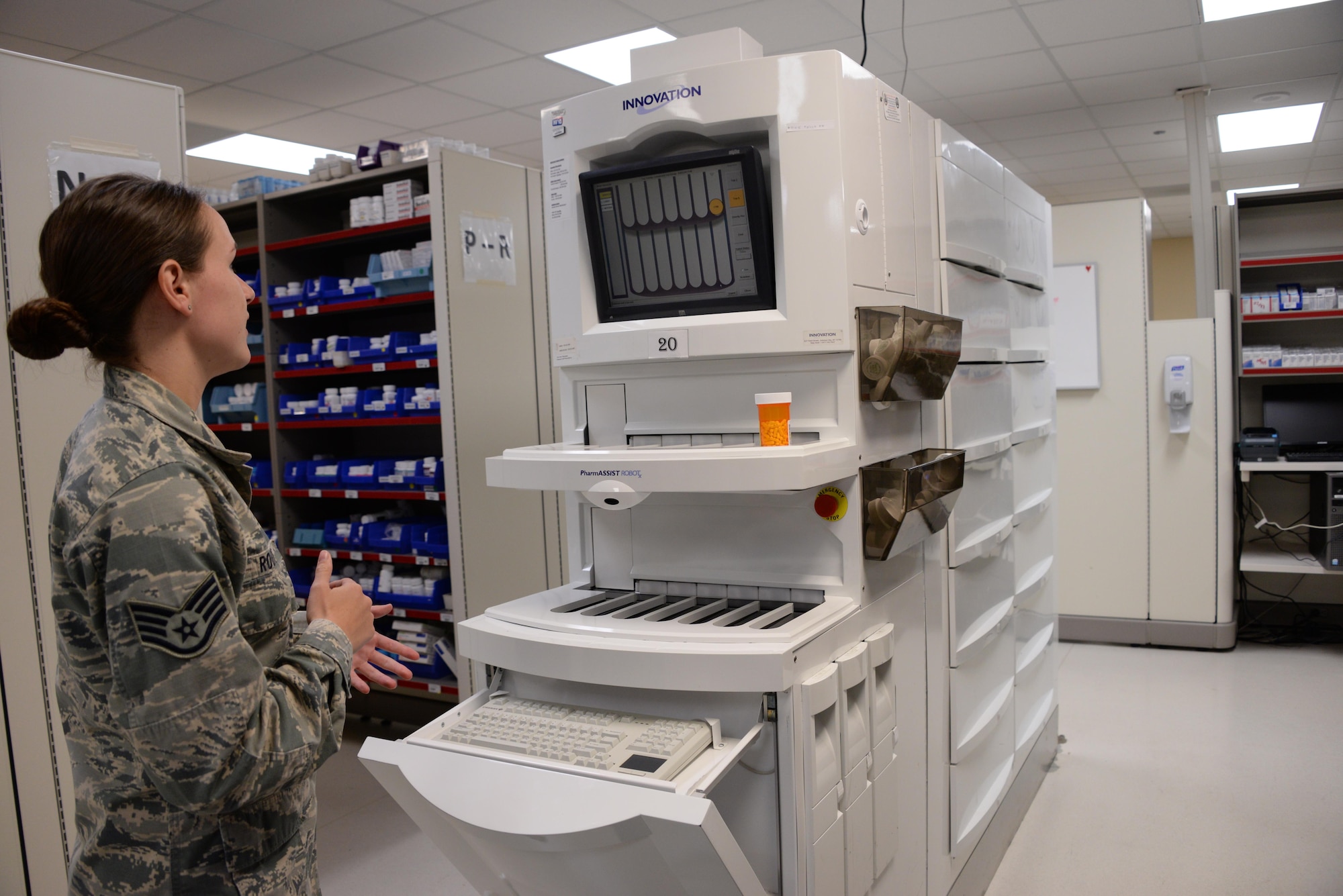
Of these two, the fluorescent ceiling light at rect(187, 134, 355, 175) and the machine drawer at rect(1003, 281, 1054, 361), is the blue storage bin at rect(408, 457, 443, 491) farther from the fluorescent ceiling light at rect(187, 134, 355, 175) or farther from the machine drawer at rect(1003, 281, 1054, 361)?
the fluorescent ceiling light at rect(187, 134, 355, 175)

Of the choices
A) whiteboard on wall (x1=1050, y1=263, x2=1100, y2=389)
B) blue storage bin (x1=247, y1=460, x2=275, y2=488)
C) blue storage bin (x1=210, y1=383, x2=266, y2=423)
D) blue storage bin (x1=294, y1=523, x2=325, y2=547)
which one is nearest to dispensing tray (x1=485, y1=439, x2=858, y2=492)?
blue storage bin (x1=294, y1=523, x2=325, y2=547)

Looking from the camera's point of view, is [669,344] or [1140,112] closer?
[669,344]

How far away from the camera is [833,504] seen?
1.87 metres

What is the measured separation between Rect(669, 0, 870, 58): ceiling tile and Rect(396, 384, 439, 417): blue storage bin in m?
2.51

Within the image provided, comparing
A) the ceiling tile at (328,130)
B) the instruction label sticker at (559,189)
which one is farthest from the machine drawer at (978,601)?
the ceiling tile at (328,130)

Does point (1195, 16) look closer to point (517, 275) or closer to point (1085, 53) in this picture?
point (1085, 53)

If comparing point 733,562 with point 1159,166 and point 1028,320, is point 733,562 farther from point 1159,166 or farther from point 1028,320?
point 1159,166

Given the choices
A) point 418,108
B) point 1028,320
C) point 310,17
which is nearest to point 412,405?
point 310,17

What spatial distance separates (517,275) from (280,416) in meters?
1.42

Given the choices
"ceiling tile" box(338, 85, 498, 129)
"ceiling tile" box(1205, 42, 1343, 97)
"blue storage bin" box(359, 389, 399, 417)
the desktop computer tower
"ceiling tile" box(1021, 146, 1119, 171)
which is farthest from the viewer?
"ceiling tile" box(1021, 146, 1119, 171)

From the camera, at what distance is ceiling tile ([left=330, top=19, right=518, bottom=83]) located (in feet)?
16.6

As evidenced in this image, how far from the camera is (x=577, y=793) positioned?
135cm

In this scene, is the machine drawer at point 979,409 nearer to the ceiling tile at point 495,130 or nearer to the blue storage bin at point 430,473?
the blue storage bin at point 430,473

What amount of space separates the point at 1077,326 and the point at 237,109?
18.2ft
